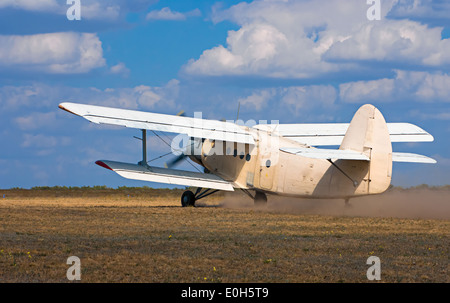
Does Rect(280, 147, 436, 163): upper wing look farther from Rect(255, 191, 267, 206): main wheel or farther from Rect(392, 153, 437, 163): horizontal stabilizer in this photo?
Rect(255, 191, 267, 206): main wheel

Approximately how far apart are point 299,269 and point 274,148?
44.2ft

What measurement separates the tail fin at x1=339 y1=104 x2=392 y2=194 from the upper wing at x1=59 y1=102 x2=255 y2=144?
4.35 metres

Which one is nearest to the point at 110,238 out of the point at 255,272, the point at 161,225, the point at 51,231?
the point at 51,231

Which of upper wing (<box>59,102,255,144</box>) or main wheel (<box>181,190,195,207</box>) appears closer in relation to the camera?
upper wing (<box>59,102,255,144</box>)

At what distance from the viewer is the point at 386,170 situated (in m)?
21.1

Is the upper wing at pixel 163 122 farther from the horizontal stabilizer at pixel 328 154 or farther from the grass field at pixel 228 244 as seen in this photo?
the horizontal stabilizer at pixel 328 154

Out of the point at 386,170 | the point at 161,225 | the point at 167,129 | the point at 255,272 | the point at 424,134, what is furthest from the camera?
the point at 424,134

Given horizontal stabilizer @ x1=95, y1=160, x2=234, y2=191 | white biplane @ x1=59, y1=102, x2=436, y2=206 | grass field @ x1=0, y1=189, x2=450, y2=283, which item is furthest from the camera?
horizontal stabilizer @ x1=95, y1=160, x2=234, y2=191

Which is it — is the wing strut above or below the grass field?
above

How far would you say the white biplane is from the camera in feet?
69.9

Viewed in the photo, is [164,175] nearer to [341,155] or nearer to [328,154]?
[328,154]

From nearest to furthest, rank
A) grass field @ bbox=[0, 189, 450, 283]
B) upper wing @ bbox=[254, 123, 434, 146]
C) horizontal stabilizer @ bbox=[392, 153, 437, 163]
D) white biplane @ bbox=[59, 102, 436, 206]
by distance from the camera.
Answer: grass field @ bbox=[0, 189, 450, 283] → white biplane @ bbox=[59, 102, 436, 206] → horizontal stabilizer @ bbox=[392, 153, 437, 163] → upper wing @ bbox=[254, 123, 434, 146]

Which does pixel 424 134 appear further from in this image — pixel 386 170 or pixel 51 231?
pixel 51 231

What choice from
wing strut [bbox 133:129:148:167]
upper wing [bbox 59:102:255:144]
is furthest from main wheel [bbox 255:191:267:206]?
wing strut [bbox 133:129:148:167]
